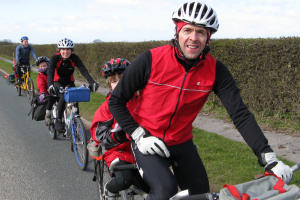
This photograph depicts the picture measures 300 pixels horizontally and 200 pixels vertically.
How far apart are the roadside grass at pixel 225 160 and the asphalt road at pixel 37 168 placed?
1629 millimetres

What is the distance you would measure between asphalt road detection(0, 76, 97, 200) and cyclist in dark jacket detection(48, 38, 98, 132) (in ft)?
2.15

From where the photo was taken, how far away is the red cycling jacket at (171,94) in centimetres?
247

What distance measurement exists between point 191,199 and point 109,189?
139 cm

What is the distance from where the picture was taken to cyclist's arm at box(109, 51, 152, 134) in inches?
96.7

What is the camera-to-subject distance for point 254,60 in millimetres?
8375

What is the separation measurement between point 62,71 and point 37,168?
203cm

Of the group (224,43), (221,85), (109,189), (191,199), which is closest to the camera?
(191,199)

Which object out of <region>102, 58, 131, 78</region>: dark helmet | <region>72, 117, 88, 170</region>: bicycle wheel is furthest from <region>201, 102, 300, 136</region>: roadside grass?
<region>102, 58, 131, 78</region>: dark helmet

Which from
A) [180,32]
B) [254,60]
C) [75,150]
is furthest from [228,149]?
[180,32]

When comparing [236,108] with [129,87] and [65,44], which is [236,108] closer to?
[129,87]

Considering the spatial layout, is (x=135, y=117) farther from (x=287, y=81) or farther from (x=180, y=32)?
(x=287, y=81)

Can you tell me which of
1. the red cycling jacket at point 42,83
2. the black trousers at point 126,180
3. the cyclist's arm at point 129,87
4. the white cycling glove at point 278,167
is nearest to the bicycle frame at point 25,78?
the red cycling jacket at point 42,83

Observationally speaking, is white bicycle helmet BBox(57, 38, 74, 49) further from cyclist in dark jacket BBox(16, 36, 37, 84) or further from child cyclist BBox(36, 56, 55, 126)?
cyclist in dark jacket BBox(16, 36, 37, 84)

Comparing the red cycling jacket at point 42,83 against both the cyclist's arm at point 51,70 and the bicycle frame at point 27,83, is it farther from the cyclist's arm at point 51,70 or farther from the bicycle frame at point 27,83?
the bicycle frame at point 27,83
